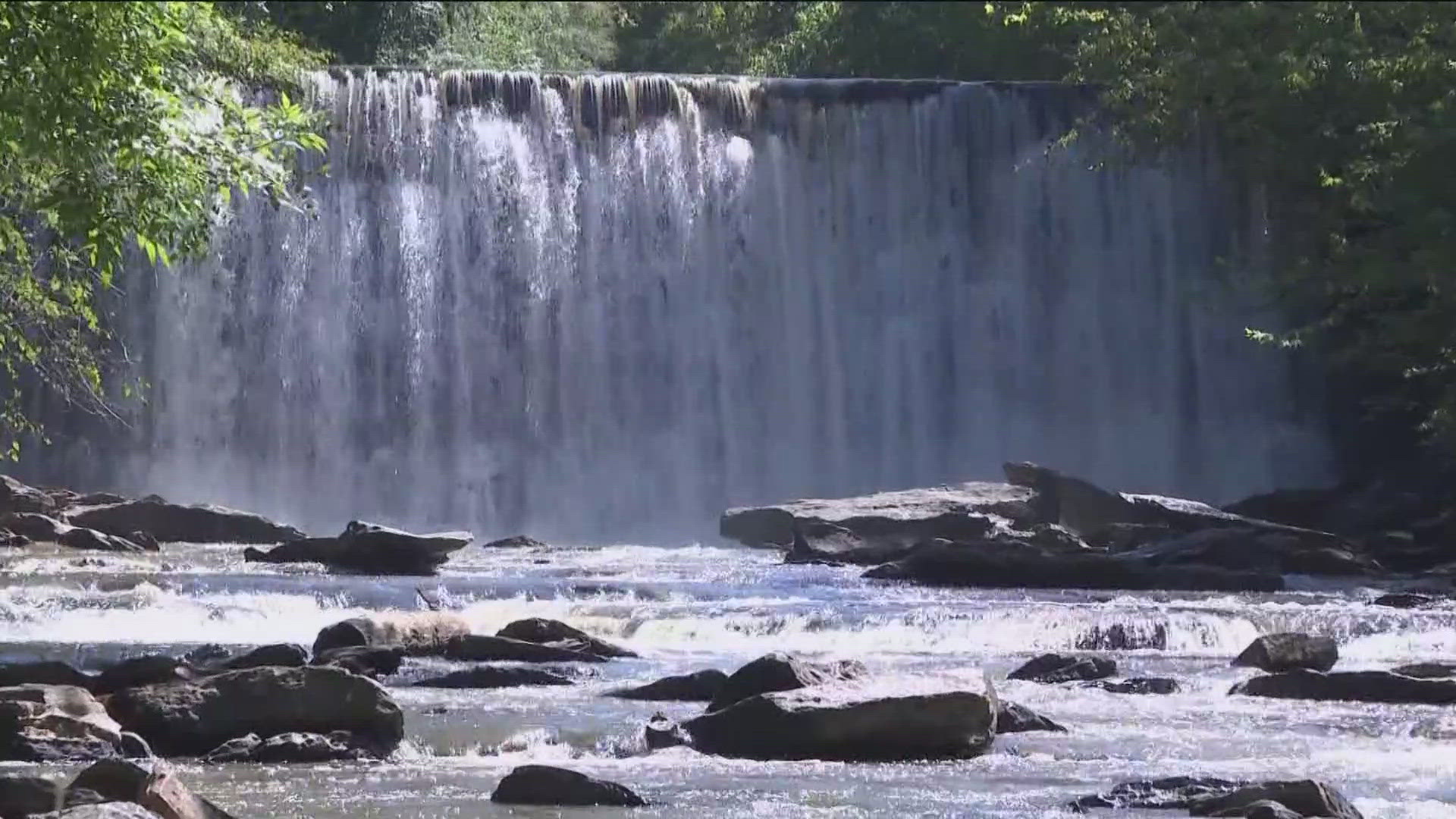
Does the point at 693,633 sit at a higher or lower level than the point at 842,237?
lower

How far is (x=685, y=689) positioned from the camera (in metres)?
15.2

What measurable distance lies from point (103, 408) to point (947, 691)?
2278 cm

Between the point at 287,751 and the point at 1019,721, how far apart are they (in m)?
4.33

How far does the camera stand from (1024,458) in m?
38.3

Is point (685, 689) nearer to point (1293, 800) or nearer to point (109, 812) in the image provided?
point (1293, 800)

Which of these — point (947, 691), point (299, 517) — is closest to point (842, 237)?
point (299, 517)

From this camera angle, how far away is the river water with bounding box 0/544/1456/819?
1153 cm

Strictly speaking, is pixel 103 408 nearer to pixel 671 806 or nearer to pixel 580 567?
pixel 580 567

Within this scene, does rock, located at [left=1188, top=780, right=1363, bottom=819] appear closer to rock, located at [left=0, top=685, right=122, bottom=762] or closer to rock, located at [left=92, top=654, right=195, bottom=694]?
rock, located at [left=0, top=685, right=122, bottom=762]

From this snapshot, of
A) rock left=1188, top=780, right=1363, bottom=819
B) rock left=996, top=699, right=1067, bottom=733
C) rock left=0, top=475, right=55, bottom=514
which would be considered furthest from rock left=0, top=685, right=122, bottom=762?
rock left=0, top=475, right=55, bottom=514

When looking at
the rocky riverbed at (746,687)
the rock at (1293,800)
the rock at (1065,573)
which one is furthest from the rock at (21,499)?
the rock at (1293,800)

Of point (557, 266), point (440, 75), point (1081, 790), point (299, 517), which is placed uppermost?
point (440, 75)

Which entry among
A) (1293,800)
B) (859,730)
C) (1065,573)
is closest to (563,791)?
(859,730)

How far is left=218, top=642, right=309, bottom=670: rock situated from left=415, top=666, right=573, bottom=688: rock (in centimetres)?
83
